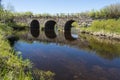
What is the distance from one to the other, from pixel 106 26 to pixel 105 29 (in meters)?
1.11

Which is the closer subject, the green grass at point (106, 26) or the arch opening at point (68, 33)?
the arch opening at point (68, 33)

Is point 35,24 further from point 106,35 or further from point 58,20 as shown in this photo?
point 106,35

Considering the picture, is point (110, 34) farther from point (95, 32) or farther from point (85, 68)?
point (85, 68)

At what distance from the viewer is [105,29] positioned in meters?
65.2

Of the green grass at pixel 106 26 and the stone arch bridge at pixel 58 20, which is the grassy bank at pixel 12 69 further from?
the stone arch bridge at pixel 58 20

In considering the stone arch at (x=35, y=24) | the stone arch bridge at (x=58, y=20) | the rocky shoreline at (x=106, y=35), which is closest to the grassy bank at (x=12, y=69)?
the rocky shoreline at (x=106, y=35)

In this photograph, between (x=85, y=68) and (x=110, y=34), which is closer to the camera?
(x=85, y=68)

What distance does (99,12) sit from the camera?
76875 mm

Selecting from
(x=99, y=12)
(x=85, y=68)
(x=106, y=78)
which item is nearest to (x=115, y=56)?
(x=85, y=68)

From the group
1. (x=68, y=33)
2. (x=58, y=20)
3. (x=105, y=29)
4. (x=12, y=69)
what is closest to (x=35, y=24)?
(x=58, y=20)

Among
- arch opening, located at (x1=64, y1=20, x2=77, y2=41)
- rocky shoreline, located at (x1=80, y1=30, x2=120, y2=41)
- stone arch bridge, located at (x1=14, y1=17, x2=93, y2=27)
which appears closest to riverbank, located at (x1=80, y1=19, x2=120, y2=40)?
rocky shoreline, located at (x1=80, y1=30, x2=120, y2=41)

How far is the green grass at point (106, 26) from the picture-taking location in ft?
204

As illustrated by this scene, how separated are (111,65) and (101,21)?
148ft

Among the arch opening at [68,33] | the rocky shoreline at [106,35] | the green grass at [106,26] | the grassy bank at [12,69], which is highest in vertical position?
the grassy bank at [12,69]
